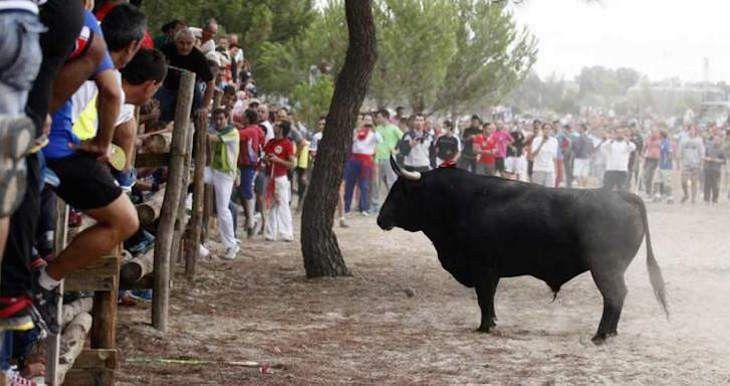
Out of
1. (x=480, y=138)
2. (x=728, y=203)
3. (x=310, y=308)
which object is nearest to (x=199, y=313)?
(x=310, y=308)

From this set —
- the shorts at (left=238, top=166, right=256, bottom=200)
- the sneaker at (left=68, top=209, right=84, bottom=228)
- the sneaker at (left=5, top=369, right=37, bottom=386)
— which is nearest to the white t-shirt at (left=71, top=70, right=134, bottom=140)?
the sneaker at (left=68, top=209, right=84, bottom=228)

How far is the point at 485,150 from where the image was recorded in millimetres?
28641

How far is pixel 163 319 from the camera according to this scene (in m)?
10.9

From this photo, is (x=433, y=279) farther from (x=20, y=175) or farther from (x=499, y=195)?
(x=20, y=175)

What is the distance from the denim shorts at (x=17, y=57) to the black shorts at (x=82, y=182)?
1.25 meters

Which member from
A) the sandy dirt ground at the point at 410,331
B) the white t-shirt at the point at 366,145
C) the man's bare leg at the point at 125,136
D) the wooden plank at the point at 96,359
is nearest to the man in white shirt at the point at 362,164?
the white t-shirt at the point at 366,145

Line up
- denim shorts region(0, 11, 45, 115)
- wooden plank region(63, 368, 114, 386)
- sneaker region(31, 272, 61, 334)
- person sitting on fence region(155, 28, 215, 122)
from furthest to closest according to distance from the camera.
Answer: person sitting on fence region(155, 28, 215, 122) → wooden plank region(63, 368, 114, 386) → sneaker region(31, 272, 61, 334) → denim shorts region(0, 11, 45, 115)

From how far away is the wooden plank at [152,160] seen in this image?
37.5 ft

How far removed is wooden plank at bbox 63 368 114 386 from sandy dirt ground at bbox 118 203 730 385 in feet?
3.12

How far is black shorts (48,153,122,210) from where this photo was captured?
582 centimetres

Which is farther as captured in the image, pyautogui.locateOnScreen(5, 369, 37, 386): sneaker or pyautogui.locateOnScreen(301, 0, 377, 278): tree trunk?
pyautogui.locateOnScreen(301, 0, 377, 278): tree trunk

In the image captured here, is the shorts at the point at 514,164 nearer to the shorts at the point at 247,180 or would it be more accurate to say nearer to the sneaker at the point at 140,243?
the shorts at the point at 247,180

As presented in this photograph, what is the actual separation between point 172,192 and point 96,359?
12.0ft

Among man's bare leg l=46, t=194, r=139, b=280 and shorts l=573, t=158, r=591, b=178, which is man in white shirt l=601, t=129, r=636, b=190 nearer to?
shorts l=573, t=158, r=591, b=178
